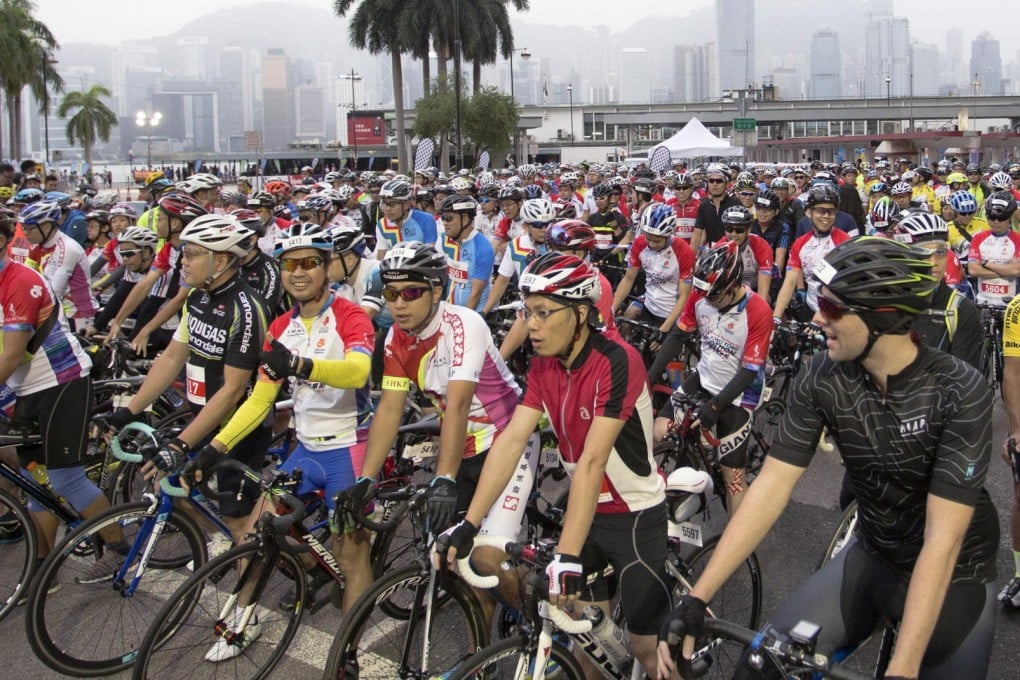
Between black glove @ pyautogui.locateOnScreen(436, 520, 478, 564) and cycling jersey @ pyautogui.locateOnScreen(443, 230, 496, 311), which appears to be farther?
cycling jersey @ pyautogui.locateOnScreen(443, 230, 496, 311)

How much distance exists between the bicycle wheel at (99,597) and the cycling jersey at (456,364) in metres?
1.43

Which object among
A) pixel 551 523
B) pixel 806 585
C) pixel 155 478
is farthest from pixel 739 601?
pixel 155 478

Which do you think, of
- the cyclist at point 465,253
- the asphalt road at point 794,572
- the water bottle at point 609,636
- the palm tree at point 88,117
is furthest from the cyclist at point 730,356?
the palm tree at point 88,117

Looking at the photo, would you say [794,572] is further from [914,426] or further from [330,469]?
[914,426]

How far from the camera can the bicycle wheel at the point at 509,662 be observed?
3.36 metres

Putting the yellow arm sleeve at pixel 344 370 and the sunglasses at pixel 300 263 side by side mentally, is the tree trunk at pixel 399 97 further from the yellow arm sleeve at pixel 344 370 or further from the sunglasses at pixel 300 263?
the yellow arm sleeve at pixel 344 370

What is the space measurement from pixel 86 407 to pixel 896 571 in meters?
4.65

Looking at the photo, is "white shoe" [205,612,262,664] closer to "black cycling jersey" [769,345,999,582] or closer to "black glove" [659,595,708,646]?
"black glove" [659,595,708,646]

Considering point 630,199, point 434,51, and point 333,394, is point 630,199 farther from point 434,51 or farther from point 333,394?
point 434,51

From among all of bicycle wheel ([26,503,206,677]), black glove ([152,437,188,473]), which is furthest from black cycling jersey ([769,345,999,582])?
bicycle wheel ([26,503,206,677])

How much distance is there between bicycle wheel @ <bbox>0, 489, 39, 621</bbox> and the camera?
520cm

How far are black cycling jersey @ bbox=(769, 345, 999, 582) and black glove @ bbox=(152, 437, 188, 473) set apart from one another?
2.86m

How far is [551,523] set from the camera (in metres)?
4.74

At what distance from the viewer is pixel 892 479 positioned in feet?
9.84
